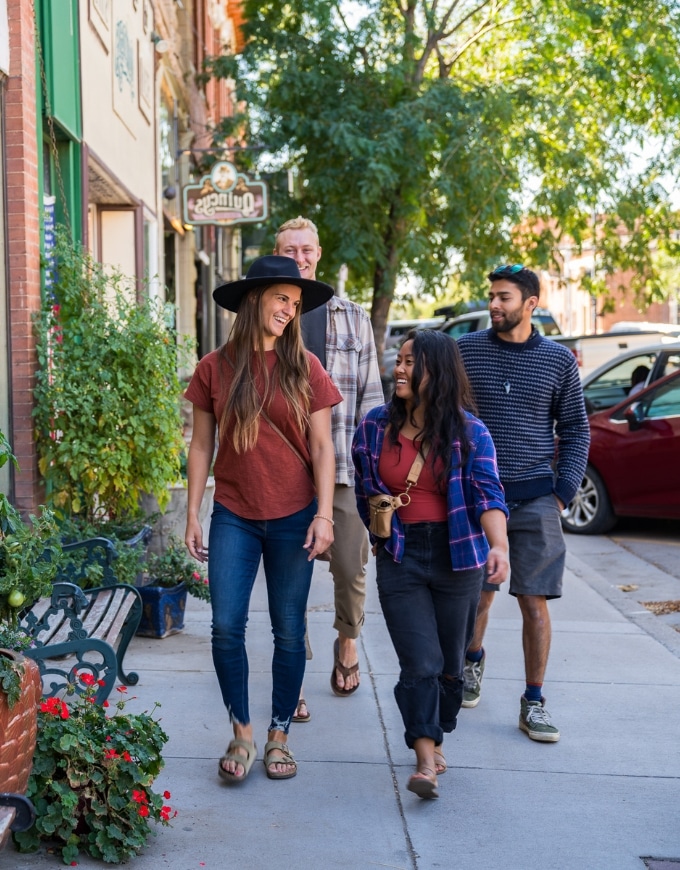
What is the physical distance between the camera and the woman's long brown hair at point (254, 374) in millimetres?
3932

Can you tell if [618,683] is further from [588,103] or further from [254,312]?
[588,103]

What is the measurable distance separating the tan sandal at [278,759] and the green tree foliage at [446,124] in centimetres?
1103

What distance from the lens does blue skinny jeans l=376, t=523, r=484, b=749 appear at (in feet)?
12.6

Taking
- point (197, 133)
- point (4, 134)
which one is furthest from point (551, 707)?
point (197, 133)

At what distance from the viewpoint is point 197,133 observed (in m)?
19.2

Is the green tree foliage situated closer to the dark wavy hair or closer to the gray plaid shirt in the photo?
the gray plaid shirt

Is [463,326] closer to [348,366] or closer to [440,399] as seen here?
[348,366]

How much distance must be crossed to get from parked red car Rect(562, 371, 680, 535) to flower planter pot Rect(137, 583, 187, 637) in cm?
513

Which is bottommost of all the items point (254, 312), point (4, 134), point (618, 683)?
point (618, 683)

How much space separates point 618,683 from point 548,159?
12555 millimetres

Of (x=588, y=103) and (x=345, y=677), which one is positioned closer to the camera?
(x=345, y=677)

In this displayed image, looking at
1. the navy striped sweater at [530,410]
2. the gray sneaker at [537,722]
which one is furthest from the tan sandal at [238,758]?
the navy striped sweater at [530,410]

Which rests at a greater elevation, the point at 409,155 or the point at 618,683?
the point at 409,155

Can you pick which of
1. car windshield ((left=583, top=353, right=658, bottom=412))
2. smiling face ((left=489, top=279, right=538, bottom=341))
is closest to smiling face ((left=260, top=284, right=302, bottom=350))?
smiling face ((left=489, top=279, right=538, bottom=341))
